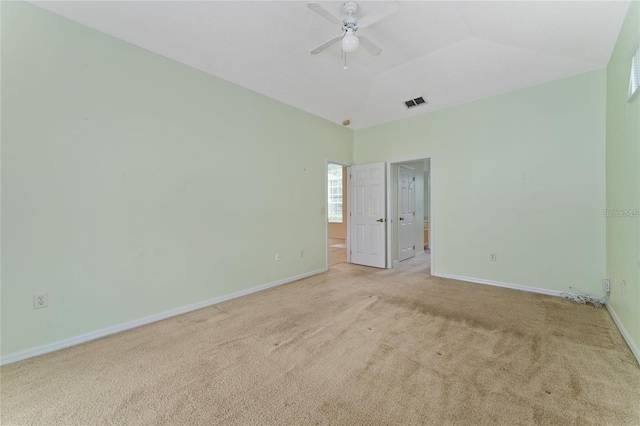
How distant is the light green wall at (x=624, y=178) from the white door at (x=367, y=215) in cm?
Answer: 290

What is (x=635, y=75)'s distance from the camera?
76.0 inches

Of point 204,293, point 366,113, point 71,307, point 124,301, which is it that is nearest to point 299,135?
point 366,113

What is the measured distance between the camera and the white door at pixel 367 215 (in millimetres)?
4969

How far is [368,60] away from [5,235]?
4043 mm

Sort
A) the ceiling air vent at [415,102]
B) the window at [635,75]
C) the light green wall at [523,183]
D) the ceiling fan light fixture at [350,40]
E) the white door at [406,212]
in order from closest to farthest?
the window at [635,75]
the ceiling fan light fixture at [350,40]
the light green wall at [523,183]
the ceiling air vent at [415,102]
the white door at [406,212]

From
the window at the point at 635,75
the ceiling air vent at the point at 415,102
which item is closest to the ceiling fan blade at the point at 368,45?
the ceiling air vent at the point at 415,102

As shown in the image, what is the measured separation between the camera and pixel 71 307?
225 centimetres

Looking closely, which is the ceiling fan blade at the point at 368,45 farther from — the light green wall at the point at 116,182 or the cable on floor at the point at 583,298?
the cable on floor at the point at 583,298

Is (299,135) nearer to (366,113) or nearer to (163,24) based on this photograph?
(366,113)

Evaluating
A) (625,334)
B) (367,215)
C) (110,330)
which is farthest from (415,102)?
(110,330)

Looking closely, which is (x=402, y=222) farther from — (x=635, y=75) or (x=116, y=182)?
(x=116, y=182)

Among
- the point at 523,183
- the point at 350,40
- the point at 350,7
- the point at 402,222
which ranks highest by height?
the point at 350,7

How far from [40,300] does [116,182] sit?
3.71 ft

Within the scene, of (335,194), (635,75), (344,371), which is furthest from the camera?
(335,194)
